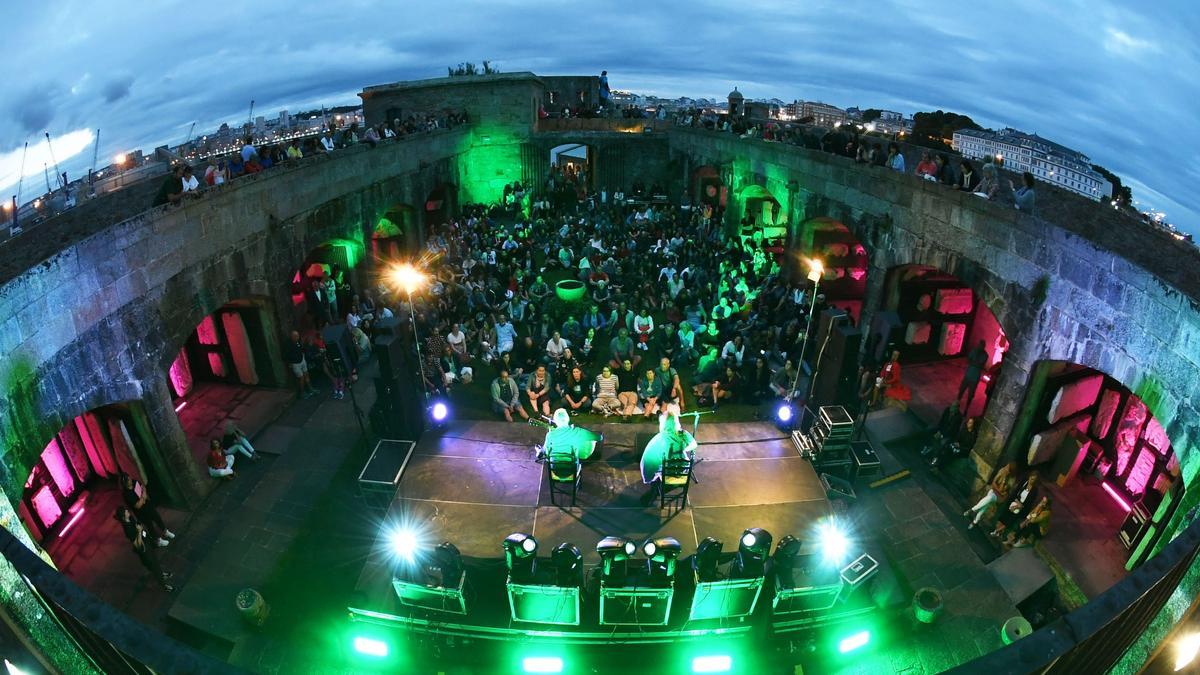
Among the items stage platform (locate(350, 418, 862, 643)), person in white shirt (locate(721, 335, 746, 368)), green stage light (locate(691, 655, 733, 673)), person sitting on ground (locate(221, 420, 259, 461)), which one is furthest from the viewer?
person in white shirt (locate(721, 335, 746, 368))

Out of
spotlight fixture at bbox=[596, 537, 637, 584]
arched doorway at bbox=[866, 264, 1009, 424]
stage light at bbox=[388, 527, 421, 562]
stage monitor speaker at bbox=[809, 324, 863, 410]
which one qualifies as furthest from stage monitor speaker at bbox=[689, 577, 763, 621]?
arched doorway at bbox=[866, 264, 1009, 424]

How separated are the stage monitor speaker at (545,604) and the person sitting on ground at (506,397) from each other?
4.62m

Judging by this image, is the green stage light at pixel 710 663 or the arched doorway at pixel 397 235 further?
the arched doorway at pixel 397 235

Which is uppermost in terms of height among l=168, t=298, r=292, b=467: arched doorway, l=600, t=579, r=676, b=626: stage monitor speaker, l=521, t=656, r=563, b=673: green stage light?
l=168, t=298, r=292, b=467: arched doorway

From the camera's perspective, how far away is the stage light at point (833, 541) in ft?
22.9

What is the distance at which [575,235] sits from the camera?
68.7 ft

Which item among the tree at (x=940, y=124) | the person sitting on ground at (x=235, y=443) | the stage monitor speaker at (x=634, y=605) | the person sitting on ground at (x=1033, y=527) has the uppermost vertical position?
the tree at (x=940, y=124)

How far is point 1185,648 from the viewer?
13.1 feet

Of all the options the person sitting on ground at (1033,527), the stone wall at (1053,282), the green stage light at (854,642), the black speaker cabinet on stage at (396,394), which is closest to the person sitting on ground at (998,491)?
the person sitting on ground at (1033,527)

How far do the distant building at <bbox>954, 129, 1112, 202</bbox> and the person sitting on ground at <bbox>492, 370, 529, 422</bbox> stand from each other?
10670 millimetres

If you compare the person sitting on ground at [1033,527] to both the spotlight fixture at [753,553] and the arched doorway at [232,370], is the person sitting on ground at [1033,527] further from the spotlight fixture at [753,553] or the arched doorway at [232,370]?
the arched doorway at [232,370]

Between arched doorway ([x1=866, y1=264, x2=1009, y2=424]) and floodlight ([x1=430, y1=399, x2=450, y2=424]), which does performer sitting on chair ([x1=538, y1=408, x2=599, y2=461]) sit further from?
arched doorway ([x1=866, y1=264, x2=1009, y2=424])

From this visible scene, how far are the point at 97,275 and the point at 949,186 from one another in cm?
1377

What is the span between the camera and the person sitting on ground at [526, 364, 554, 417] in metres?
11.2
